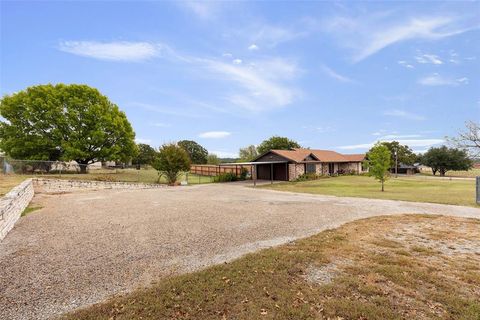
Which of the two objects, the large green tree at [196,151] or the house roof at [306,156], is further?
the large green tree at [196,151]

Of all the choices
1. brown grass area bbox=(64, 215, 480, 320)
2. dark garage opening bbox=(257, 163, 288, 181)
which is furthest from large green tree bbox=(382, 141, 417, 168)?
brown grass area bbox=(64, 215, 480, 320)

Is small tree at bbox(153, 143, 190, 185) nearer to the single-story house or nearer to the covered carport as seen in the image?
the covered carport

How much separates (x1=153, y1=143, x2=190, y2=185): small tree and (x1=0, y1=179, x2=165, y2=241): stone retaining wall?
67.9 inches

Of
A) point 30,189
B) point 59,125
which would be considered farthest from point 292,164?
point 59,125

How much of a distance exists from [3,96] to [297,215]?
3557cm

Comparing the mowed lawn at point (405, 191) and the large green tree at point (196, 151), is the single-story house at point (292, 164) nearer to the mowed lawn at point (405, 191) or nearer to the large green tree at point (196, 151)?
the mowed lawn at point (405, 191)

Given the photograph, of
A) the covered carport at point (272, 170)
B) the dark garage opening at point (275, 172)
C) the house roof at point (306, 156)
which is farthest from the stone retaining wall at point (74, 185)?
the house roof at point (306, 156)

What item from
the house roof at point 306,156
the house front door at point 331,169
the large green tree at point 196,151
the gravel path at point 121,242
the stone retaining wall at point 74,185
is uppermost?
the large green tree at point 196,151

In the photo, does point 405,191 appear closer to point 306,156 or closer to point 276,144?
point 306,156

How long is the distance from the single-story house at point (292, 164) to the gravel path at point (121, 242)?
18.4m

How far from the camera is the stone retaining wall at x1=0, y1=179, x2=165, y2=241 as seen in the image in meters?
7.21

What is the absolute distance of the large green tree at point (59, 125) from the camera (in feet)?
89.8

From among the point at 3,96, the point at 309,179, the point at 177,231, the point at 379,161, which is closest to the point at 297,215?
the point at 177,231

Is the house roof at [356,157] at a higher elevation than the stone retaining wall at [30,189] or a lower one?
higher
